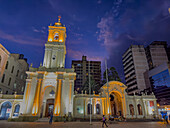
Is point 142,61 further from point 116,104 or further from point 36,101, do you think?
point 36,101

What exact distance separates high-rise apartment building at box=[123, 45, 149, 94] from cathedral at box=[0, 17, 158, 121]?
38289mm

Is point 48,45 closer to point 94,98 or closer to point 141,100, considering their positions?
point 94,98

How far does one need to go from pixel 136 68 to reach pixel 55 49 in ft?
182

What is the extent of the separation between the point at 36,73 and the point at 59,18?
20.6m

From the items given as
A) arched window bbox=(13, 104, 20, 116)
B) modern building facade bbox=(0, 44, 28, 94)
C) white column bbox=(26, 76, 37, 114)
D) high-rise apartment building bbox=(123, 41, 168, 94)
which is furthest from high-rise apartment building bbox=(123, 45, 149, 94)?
arched window bbox=(13, 104, 20, 116)

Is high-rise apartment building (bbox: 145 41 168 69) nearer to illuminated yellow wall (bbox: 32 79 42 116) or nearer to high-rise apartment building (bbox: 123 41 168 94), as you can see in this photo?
high-rise apartment building (bbox: 123 41 168 94)

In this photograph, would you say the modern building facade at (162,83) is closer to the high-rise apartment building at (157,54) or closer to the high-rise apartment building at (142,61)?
the high-rise apartment building at (142,61)

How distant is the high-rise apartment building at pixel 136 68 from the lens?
69.5 meters

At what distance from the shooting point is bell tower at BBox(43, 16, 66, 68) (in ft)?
109

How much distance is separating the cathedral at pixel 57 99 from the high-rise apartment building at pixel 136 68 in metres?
38.3

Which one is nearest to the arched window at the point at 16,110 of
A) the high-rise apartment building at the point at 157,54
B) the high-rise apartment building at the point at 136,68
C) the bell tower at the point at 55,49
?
the bell tower at the point at 55,49

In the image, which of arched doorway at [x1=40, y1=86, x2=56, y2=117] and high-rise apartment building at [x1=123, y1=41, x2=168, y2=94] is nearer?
arched doorway at [x1=40, y1=86, x2=56, y2=117]

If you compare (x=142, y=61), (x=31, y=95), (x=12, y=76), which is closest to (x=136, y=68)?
(x=142, y=61)

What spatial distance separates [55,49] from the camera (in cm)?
3469
